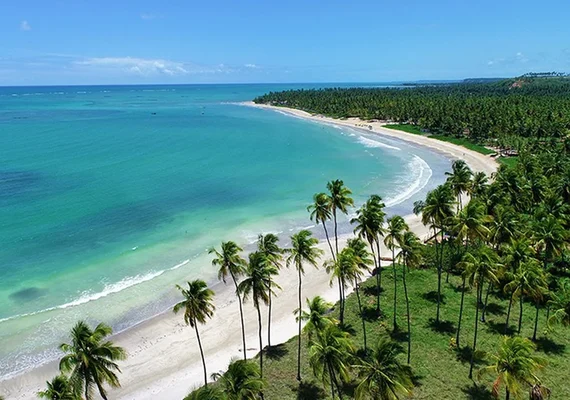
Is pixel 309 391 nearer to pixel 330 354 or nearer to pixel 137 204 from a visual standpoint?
pixel 330 354

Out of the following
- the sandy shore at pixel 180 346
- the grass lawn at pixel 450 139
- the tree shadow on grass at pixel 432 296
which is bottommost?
the sandy shore at pixel 180 346

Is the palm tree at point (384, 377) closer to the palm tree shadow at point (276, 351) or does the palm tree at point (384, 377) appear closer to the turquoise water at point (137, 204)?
the palm tree shadow at point (276, 351)

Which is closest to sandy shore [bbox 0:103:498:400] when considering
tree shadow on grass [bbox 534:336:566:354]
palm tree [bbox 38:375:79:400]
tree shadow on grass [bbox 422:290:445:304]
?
tree shadow on grass [bbox 422:290:445:304]

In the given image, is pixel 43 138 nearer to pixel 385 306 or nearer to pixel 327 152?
pixel 327 152

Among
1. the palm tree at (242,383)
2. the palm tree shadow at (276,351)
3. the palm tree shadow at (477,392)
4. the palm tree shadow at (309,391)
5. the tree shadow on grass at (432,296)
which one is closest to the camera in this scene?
the palm tree at (242,383)

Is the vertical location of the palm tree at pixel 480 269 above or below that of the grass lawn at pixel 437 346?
above

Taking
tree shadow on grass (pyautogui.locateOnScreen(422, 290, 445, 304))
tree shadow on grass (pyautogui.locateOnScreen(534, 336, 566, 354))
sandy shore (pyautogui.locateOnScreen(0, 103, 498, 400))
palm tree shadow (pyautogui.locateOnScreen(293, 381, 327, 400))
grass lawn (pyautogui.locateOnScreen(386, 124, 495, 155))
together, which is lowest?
sandy shore (pyautogui.locateOnScreen(0, 103, 498, 400))

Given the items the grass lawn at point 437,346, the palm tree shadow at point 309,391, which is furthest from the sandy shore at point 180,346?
Result: the palm tree shadow at point 309,391

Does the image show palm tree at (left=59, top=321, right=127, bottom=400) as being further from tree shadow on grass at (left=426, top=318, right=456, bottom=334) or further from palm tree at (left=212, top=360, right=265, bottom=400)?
tree shadow on grass at (left=426, top=318, right=456, bottom=334)
